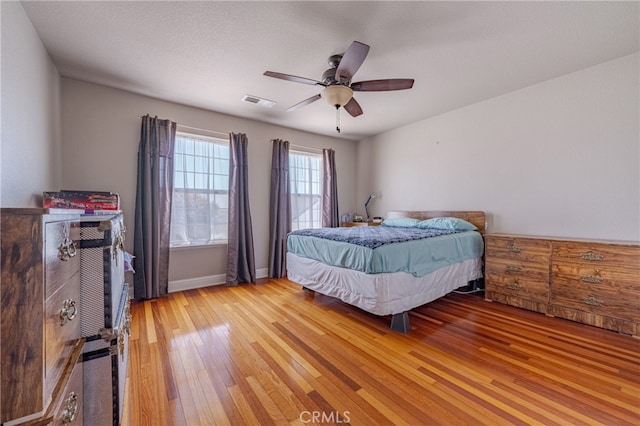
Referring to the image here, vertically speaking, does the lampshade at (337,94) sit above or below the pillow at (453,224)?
above

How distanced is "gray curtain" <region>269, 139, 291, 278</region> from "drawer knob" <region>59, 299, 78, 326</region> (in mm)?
3203

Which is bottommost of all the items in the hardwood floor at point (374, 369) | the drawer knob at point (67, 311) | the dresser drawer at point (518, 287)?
the hardwood floor at point (374, 369)

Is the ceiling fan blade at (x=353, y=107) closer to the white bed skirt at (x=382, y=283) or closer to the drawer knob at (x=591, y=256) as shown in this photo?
the white bed skirt at (x=382, y=283)

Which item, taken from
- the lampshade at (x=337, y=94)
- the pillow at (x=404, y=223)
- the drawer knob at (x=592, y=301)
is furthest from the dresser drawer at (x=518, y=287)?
the lampshade at (x=337, y=94)

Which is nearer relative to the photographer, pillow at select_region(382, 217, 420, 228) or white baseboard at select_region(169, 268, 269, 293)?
white baseboard at select_region(169, 268, 269, 293)

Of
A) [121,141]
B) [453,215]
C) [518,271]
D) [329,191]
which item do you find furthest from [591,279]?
[121,141]

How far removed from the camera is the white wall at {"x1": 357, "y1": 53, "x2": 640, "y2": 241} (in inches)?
95.7

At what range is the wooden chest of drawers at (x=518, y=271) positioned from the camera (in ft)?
8.48

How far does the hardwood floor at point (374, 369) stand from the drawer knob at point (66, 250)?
3.47 ft

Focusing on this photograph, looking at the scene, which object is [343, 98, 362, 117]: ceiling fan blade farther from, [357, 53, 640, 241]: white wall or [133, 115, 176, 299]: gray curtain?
[133, 115, 176, 299]: gray curtain

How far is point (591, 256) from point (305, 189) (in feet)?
12.1

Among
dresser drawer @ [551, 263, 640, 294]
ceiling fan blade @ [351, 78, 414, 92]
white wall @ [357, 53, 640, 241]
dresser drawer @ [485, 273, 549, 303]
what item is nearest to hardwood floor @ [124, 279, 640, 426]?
dresser drawer @ [485, 273, 549, 303]

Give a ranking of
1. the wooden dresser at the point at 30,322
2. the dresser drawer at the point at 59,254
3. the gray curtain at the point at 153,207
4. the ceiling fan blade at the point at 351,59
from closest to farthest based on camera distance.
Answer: the wooden dresser at the point at 30,322 < the dresser drawer at the point at 59,254 < the ceiling fan blade at the point at 351,59 < the gray curtain at the point at 153,207

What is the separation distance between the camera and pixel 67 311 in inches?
31.5
